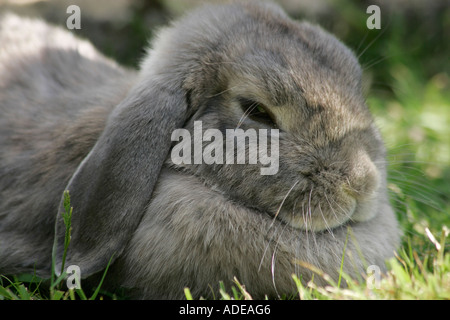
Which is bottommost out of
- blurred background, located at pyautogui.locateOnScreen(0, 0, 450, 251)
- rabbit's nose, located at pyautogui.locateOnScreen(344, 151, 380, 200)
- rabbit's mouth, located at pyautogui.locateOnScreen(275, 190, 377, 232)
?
rabbit's mouth, located at pyautogui.locateOnScreen(275, 190, 377, 232)

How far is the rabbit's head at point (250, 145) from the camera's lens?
122 inches

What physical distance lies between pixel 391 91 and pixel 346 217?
4171mm

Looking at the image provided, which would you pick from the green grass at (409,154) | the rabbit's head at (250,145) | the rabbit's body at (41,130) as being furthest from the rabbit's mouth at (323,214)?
the rabbit's body at (41,130)

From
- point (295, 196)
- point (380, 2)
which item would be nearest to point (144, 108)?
point (295, 196)

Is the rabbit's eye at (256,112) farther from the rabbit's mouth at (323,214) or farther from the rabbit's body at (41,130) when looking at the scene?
the rabbit's body at (41,130)

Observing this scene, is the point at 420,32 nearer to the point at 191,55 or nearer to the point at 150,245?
the point at 191,55

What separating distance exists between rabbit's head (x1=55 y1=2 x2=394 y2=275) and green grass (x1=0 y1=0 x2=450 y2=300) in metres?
0.37

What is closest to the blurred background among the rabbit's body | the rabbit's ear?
the rabbit's body

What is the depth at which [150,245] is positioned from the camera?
3195 millimetres

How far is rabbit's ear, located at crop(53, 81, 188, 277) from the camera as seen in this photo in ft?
10.4

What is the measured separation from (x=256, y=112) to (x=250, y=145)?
20 cm

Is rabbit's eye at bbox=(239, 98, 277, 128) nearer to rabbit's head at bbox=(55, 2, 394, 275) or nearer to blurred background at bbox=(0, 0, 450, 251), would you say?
rabbit's head at bbox=(55, 2, 394, 275)
